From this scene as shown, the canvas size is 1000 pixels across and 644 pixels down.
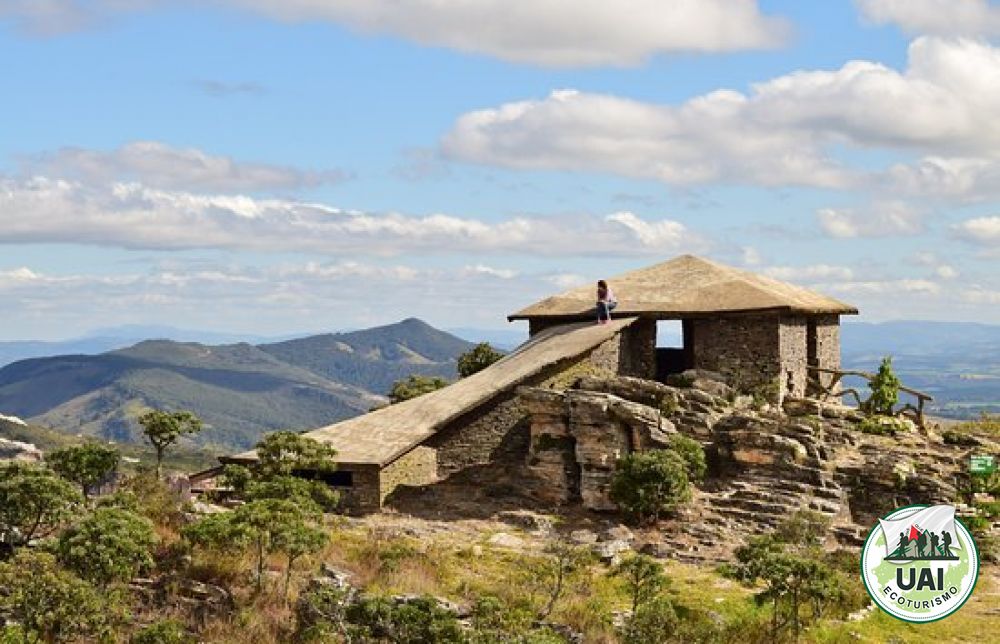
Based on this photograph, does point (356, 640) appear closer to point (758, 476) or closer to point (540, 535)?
point (540, 535)

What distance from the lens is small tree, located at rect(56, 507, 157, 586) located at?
30.9m

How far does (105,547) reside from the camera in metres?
31.0

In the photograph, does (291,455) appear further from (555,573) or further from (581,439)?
(555,573)

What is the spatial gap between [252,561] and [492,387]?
47.4 feet

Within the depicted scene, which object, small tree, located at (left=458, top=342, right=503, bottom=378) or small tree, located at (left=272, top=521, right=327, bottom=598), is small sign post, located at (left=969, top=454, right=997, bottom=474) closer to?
small tree, located at (left=272, top=521, right=327, bottom=598)

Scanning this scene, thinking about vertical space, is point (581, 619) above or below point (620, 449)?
below

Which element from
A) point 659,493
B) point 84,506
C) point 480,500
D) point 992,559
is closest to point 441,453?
point 480,500

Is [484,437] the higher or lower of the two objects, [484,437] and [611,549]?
the higher

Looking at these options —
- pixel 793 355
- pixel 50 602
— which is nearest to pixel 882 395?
pixel 793 355

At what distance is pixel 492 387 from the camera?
149ft

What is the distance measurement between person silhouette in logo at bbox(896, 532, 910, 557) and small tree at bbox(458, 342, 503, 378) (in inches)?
1231

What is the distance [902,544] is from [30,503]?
27747 millimetres

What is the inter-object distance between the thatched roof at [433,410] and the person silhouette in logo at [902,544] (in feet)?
55.7

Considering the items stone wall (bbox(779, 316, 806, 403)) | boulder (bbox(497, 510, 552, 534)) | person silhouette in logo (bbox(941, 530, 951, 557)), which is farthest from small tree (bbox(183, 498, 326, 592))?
stone wall (bbox(779, 316, 806, 403))
